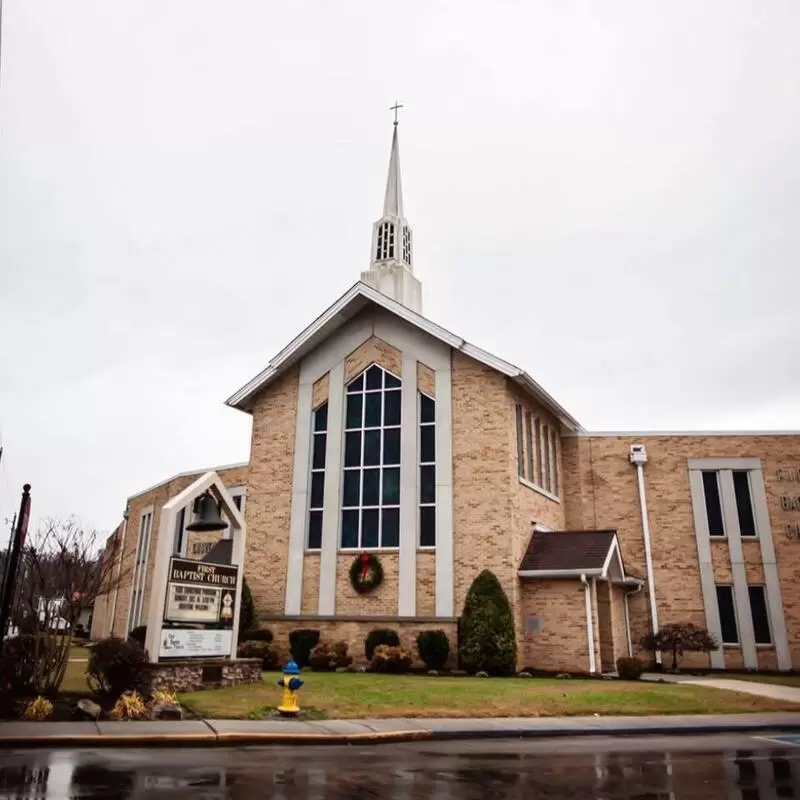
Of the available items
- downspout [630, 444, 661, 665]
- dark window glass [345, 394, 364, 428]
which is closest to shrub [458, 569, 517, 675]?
dark window glass [345, 394, 364, 428]

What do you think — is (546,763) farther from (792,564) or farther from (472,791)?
(792,564)

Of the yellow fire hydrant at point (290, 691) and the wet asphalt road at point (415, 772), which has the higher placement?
the yellow fire hydrant at point (290, 691)

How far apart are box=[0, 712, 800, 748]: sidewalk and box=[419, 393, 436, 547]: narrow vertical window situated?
10.3 meters

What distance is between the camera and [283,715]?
12.4m

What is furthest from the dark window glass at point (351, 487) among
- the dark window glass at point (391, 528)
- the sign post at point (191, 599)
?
the sign post at point (191, 599)

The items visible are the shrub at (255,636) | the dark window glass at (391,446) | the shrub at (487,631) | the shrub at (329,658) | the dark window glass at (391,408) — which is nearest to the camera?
the shrub at (487,631)

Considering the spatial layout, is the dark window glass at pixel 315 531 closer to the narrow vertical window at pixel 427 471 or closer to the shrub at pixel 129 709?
the narrow vertical window at pixel 427 471

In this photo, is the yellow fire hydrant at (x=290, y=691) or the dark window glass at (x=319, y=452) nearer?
the yellow fire hydrant at (x=290, y=691)

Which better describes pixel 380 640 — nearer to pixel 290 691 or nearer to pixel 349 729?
pixel 290 691

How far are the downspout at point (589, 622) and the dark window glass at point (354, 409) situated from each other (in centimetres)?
892

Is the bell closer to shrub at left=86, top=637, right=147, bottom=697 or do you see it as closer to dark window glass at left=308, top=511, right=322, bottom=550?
shrub at left=86, top=637, right=147, bottom=697

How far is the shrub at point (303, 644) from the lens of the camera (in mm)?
22688

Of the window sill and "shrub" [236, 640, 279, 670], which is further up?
the window sill

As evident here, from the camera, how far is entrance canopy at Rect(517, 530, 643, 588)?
857 inches
